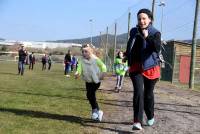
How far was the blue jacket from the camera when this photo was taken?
9.79 metres

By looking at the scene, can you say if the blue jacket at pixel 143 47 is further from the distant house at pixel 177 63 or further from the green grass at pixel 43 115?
the distant house at pixel 177 63

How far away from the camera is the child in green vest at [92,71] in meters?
11.5

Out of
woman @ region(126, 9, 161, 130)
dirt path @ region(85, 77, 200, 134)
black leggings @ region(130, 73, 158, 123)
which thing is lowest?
dirt path @ region(85, 77, 200, 134)

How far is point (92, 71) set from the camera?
452 inches

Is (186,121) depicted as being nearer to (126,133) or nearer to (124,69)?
(126,133)

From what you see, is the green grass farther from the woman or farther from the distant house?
the distant house

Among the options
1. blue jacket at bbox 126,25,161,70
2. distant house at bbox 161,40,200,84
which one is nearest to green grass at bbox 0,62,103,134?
blue jacket at bbox 126,25,161,70

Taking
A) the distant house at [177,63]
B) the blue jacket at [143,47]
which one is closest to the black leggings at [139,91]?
the blue jacket at [143,47]

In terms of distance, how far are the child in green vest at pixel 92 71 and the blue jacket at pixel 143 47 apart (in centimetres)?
163

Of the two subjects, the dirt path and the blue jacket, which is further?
the dirt path

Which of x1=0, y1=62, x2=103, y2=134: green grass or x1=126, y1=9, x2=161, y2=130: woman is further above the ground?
x1=126, y1=9, x2=161, y2=130: woman

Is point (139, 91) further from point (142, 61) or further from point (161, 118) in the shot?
point (161, 118)

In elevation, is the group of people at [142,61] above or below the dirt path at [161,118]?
above

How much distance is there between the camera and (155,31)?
988cm
